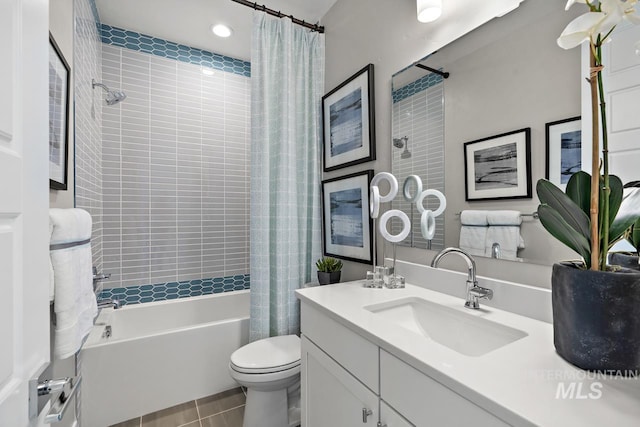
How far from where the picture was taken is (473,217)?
1.13 m

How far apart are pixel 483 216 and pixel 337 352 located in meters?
0.75

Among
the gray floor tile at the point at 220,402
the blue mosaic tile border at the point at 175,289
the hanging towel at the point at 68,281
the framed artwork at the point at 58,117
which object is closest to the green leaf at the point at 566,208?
the hanging towel at the point at 68,281

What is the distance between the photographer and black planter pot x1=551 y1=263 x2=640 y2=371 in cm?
56

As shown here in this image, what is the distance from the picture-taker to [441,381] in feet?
2.05

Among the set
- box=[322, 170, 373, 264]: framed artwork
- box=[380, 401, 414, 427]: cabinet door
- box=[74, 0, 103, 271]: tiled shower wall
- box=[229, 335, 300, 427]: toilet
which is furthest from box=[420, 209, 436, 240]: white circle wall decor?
box=[74, 0, 103, 271]: tiled shower wall

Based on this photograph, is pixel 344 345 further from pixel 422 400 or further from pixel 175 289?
pixel 175 289

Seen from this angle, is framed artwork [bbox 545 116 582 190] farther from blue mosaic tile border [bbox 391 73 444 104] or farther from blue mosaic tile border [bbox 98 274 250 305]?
blue mosaic tile border [bbox 98 274 250 305]

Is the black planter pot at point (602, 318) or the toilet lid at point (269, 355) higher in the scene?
the black planter pot at point (602, 318)

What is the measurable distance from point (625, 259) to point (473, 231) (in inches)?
18.3

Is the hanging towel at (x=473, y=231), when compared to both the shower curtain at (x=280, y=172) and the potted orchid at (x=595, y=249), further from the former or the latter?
the shower curtain at (x=280, y=172)

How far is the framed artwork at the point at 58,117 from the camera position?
1155 mm

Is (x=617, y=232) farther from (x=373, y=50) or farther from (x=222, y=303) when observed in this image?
(x=222, y=303)

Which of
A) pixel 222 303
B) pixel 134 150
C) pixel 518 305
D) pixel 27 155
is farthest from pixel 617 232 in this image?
pixel 134 150

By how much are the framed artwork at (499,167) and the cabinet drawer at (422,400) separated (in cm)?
70
